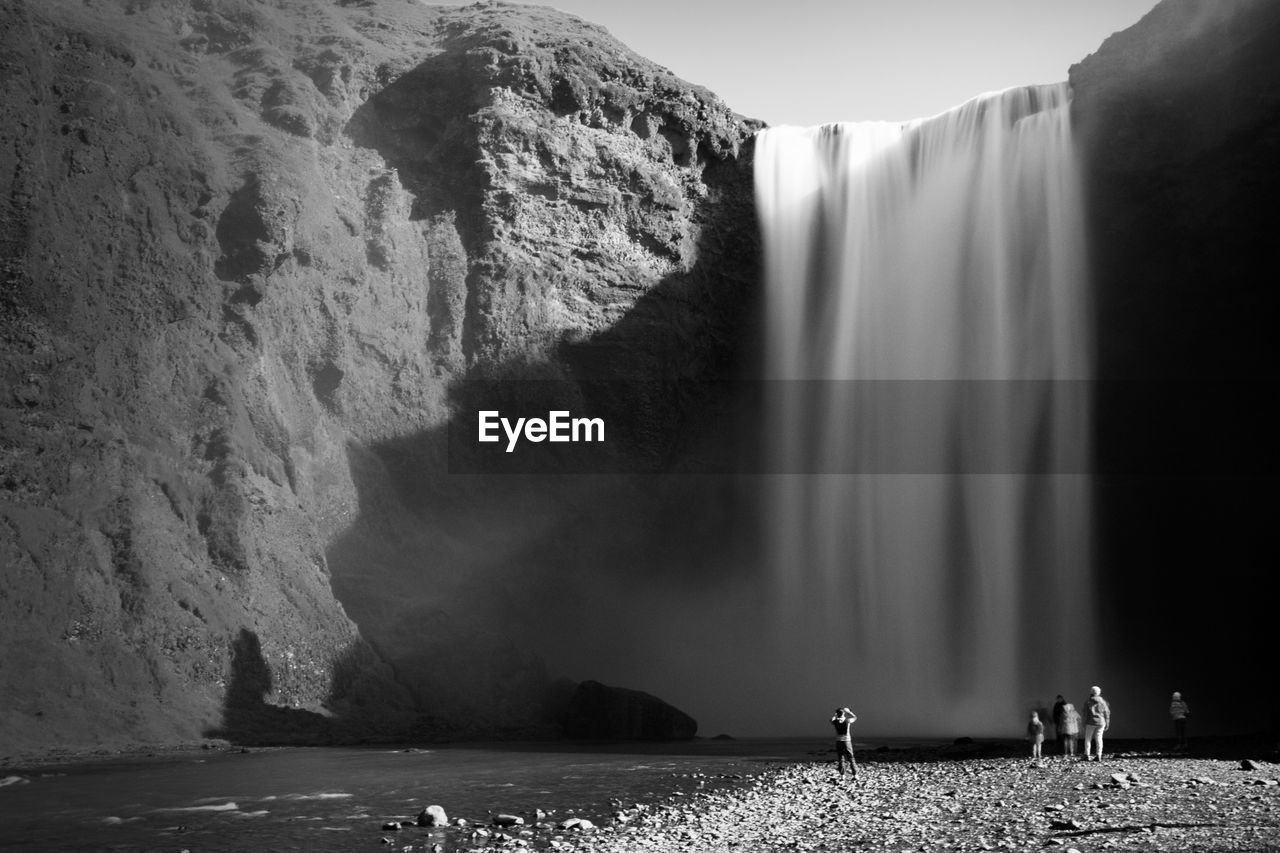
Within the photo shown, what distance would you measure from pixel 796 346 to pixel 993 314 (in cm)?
791

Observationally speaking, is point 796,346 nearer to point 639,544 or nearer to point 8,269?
point 639,544

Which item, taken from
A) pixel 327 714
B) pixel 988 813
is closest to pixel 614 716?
pixel 327 714

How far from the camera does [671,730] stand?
3775 centimetres

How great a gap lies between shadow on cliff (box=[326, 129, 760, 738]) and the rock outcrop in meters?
1.60

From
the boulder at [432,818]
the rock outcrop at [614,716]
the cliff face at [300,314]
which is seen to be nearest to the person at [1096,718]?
the boulder at [432,818]

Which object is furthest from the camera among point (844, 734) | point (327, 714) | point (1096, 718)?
point (327, 714)

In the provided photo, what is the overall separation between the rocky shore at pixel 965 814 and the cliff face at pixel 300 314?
1660 cm

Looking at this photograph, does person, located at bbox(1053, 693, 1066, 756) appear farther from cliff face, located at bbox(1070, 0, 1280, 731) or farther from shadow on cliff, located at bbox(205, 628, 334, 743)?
cliff face, located at bbox(1070, 0, 1280, 731)

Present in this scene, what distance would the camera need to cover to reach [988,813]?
15.6 metres

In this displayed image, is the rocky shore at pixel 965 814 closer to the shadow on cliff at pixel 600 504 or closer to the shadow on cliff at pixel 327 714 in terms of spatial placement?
the shadow on cliff at pixel 327 714

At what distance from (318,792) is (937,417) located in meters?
30.8

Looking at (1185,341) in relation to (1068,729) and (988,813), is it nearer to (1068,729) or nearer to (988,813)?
(1068,729)

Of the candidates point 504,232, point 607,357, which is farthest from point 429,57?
point 607,357

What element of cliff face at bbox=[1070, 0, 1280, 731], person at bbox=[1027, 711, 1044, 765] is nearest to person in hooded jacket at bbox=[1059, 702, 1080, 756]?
person at bbox=[1027, 711, 1044, 765]
